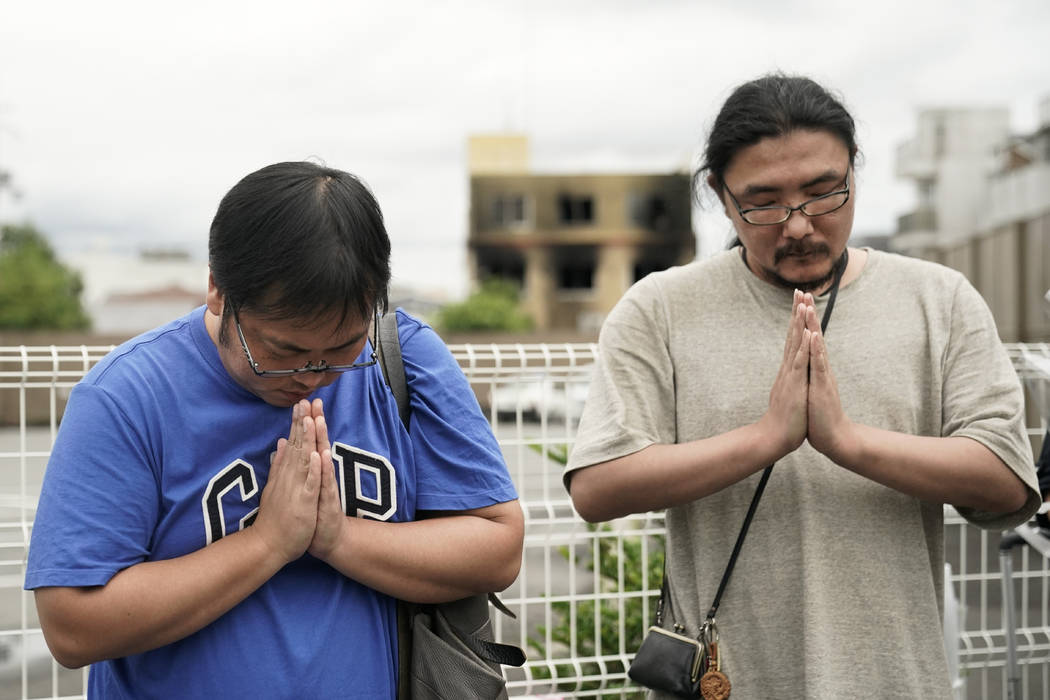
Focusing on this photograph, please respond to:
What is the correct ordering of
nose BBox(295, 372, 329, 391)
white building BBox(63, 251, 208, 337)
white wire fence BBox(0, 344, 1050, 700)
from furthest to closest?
white building BBox(63, 251, 208, 337) < white wire fence BBox(0, 344, 1050, 700) < nose BBox(295, 372, 329, 391)

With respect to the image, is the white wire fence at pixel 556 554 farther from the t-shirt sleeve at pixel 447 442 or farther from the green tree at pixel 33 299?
the green tree at pixel 33 299

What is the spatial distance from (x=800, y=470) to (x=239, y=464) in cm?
106

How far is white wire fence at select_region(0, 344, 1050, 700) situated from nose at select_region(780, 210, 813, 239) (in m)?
1.00

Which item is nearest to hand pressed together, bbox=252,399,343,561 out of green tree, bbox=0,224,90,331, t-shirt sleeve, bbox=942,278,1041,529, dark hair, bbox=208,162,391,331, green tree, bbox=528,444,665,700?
dark hair, bbox=208,162,391,331

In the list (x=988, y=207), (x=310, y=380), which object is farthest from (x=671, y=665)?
(x=988, y=207)

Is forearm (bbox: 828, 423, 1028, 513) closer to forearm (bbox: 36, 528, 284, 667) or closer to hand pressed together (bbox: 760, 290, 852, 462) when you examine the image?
hand pressed together (bbox: 760, 290, 852, 462)

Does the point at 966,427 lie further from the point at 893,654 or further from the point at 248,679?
the point at 248,679

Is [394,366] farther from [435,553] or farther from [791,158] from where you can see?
[791,158]

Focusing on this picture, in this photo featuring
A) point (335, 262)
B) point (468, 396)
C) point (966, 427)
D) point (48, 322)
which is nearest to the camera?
point (335, 262)

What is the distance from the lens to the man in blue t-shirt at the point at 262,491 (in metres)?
1.45

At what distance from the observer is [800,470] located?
77.0 inches

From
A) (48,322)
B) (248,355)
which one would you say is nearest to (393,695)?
(248,355)

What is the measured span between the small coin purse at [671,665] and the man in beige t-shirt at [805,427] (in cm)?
7

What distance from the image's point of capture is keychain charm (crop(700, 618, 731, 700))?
191 centimetres
